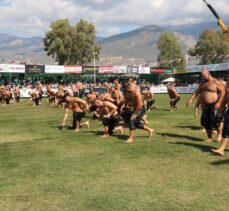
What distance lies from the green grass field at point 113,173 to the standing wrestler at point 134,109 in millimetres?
379

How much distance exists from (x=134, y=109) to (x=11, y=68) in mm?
35714

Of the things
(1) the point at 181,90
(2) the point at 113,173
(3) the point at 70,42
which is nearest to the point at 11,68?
(1) the point at 181,90

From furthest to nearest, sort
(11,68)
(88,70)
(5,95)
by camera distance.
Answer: (88,70)
(11,68)
(5,95)

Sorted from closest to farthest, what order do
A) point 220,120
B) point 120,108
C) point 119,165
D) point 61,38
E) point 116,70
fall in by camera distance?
1. point 119,165
2. point 220,120
3. point 120,108
4. point 116,70
5. point 61,38

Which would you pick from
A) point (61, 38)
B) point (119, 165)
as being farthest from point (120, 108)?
point (61, 38)

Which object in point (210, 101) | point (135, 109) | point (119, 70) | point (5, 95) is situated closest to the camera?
point (210, 101)

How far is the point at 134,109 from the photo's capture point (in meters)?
12.0

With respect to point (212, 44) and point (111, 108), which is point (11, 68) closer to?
point (111, 108)

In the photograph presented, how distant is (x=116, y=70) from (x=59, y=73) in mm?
7580

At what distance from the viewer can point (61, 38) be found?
7662 cm

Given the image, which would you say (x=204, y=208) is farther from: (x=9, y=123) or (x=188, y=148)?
(x=9, y=123)

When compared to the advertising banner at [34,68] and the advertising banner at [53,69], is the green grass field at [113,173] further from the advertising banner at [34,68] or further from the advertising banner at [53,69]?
the advertising banner at [53,69]

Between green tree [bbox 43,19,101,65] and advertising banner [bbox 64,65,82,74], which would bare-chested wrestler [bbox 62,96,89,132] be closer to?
advertising banner [bbox 64,65,82,74]

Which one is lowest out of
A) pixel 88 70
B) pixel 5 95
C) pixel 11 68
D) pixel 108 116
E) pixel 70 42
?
pixel 5 95
